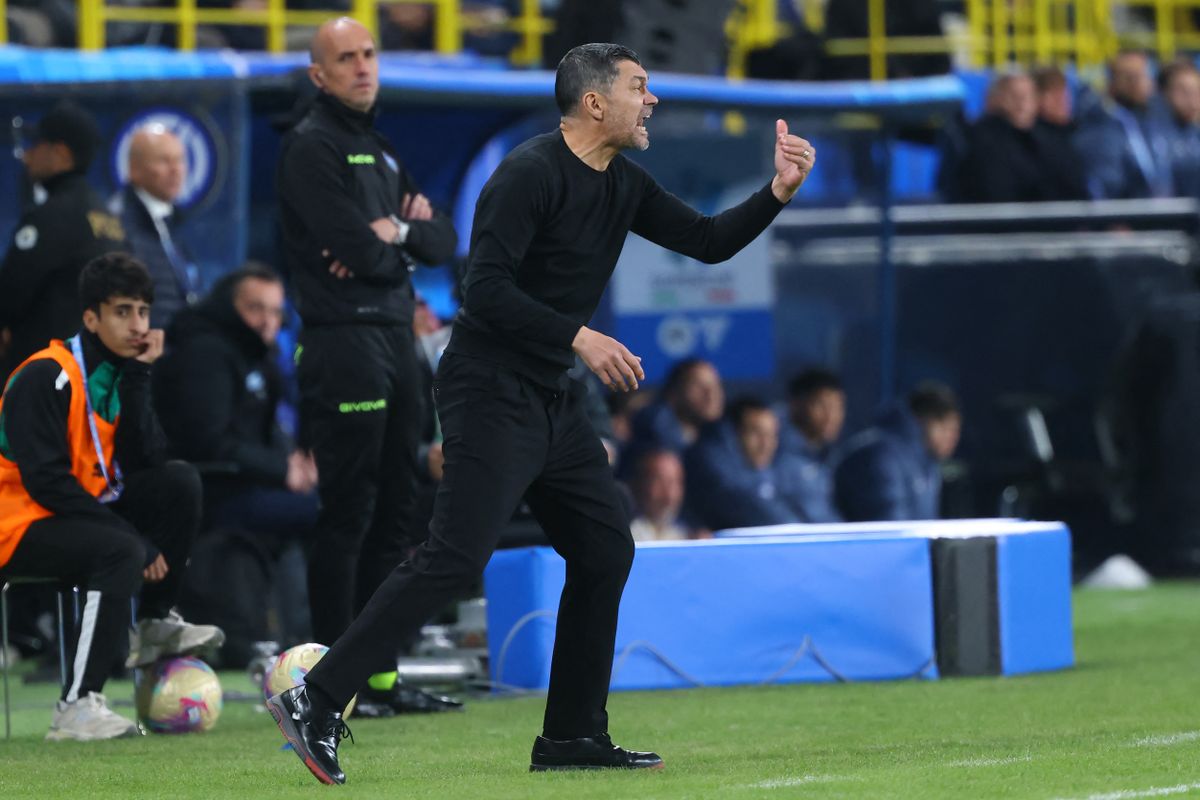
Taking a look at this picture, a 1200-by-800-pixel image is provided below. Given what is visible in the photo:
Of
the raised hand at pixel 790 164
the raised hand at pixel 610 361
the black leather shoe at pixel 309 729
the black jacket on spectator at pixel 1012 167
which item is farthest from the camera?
the black jacket on spectator at pixel 1012 167

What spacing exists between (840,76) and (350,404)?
8.62 meters

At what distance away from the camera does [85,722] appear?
7.80 meters

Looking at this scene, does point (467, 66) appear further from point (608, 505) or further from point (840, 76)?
point (608, 505)

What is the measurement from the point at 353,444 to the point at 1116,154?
9.32m

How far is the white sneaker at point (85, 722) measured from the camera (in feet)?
25.6

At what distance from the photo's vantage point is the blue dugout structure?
1081 cm

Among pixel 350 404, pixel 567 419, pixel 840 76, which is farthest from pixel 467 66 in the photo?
pixel 567 419

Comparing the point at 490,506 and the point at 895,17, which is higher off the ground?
the point at 895,17

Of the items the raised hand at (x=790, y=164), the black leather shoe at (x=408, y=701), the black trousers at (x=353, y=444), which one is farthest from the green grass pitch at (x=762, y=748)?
the raised hand at (x=790, y=164)

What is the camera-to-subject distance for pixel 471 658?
9.59 meters

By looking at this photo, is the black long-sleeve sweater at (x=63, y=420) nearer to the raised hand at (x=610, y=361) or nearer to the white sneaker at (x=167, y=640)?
the white sneaker at (x=167, y=640)

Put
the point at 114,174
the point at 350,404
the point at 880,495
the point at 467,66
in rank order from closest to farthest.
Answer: the point at 350,404, the point at 114,174, the point at 880,495, the point at 467,66

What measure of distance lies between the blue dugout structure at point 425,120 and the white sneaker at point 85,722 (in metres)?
2.35

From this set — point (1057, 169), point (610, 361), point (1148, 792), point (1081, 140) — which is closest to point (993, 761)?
point (1148, 792)
